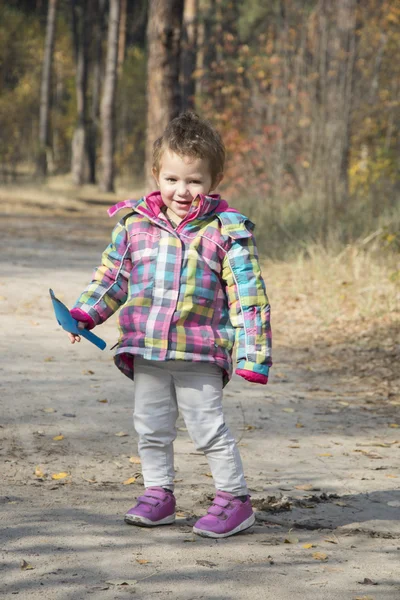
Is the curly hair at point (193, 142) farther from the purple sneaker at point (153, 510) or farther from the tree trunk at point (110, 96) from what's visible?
the tree trunk at point (110, 96)

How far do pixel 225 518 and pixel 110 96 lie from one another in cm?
2346

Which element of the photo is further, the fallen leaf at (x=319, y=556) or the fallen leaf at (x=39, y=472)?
the fallen leaf at (x=39, y=472)

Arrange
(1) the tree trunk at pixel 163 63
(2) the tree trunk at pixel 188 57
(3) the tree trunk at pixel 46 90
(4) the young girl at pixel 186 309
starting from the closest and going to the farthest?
1. (4) the young girl at pixel 186 309
2. (1) the tree trunk at pixel 163 63
3. (2) the tree trunk at pixel 188 57
4. (3) the tree trunk at pixel 46 90

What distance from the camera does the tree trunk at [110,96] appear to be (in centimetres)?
2616

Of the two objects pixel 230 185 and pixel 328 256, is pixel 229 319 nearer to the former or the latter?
pixel 328 256

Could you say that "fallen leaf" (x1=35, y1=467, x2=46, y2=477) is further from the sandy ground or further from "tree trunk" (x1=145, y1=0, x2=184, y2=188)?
"tree trunk" (x1=145, y1=0, x2=184, y2=188)

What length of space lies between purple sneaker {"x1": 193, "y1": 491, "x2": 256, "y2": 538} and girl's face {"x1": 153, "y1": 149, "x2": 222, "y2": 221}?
3.58 feet

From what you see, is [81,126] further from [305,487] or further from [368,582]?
[368,582]

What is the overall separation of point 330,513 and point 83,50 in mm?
27673

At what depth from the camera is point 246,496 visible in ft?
12.7

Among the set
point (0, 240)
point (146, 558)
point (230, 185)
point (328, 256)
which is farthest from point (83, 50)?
point (146, 558)

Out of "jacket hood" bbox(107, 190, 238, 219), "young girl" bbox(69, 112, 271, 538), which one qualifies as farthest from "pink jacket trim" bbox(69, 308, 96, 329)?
"jacket hood" bbox(107, 190, 238, 219)

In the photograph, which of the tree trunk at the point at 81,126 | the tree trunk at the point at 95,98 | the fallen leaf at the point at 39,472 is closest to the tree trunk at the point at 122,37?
the tree trunk at the point at 95,98

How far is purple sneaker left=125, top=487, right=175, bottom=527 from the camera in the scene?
381 centimetres
